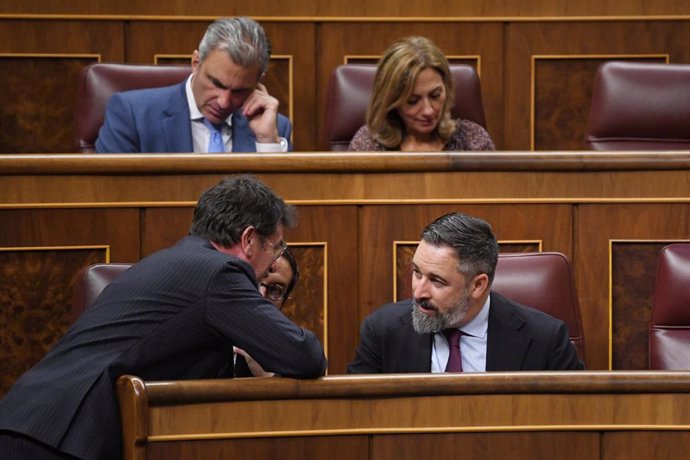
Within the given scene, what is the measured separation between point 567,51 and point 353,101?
1.33 ft

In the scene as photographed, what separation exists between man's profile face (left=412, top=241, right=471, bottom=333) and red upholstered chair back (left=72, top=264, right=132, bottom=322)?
Result: 12.1 inches

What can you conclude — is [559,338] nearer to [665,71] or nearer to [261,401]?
[261,401]

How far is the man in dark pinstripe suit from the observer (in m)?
1.02

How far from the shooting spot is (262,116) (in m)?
1.67

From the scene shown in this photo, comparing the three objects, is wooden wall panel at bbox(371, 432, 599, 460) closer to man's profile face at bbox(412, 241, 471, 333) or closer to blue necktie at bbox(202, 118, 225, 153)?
man's profile face at bbox(412, 241, 471, 333)

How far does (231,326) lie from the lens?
1059mm

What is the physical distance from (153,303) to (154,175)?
1.25ft

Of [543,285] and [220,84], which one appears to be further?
[220,84]

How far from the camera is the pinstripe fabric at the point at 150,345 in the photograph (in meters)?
1.02

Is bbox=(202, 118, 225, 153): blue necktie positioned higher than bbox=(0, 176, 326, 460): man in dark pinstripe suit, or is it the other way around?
bbox=(202, 118, 225, 153): blue necktie

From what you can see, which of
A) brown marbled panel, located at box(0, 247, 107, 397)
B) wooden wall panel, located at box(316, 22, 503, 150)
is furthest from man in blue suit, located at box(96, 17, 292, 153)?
wooden wall panel, located at box(316, 22, 503, 150)

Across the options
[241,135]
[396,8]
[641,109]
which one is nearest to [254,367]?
[241,135]

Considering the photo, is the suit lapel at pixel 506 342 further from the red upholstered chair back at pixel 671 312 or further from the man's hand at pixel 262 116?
the man's hand at pixel 262 116

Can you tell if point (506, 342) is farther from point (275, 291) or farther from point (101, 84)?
point (101, 84)
